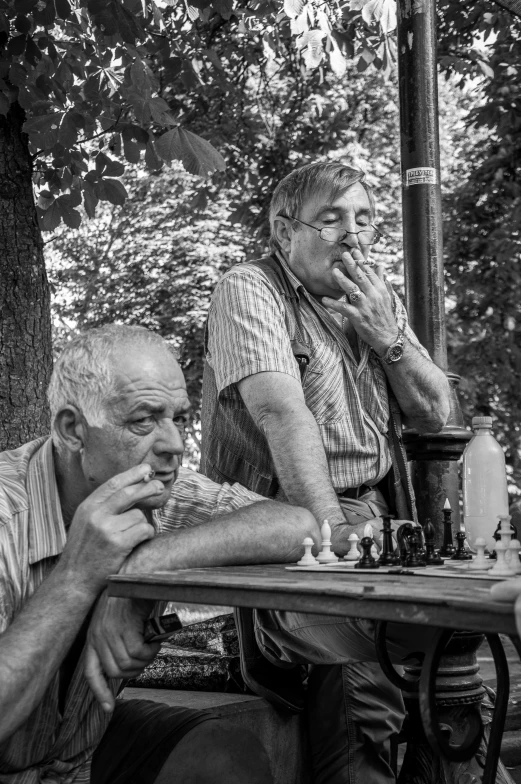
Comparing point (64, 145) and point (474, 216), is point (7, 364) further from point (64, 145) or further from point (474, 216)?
point (474, 216)

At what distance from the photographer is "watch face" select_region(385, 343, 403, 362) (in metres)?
3.34

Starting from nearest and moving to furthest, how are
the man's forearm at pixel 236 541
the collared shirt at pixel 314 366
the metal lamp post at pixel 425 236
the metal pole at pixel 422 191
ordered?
the man's forearm at pixel 236 541 → the collared shirt at pixel 314 366 → the metal lamp post at pixel 425 236 → the metal pole at pixel 422 191

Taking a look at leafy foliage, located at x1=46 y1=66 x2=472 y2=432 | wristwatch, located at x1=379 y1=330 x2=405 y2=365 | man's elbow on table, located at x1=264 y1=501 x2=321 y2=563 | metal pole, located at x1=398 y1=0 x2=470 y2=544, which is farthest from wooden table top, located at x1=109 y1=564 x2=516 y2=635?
leafy foliage, located at x1=46 y1=66 x2=472 y2=432

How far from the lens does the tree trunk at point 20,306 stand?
4727mm

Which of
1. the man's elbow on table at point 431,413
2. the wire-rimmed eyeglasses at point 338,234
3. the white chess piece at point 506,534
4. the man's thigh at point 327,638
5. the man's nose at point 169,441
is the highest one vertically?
the wire-rimmed eyeglasses at point 338,234

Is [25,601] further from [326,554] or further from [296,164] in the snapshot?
[296,164]

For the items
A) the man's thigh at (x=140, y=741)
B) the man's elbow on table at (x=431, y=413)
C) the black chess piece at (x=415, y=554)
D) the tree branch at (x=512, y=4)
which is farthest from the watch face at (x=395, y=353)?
the tree branch at (x=512, y=4)

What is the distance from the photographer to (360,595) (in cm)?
149

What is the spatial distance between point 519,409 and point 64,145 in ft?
30.0

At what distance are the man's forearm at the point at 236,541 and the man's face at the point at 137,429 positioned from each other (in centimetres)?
15

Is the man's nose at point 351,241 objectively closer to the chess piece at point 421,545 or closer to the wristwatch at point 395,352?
the wristwatch at point 395,352

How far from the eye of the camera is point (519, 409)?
42.3ft

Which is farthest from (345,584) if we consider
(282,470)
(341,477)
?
(341,477)

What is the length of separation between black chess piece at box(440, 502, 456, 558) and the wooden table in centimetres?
32
